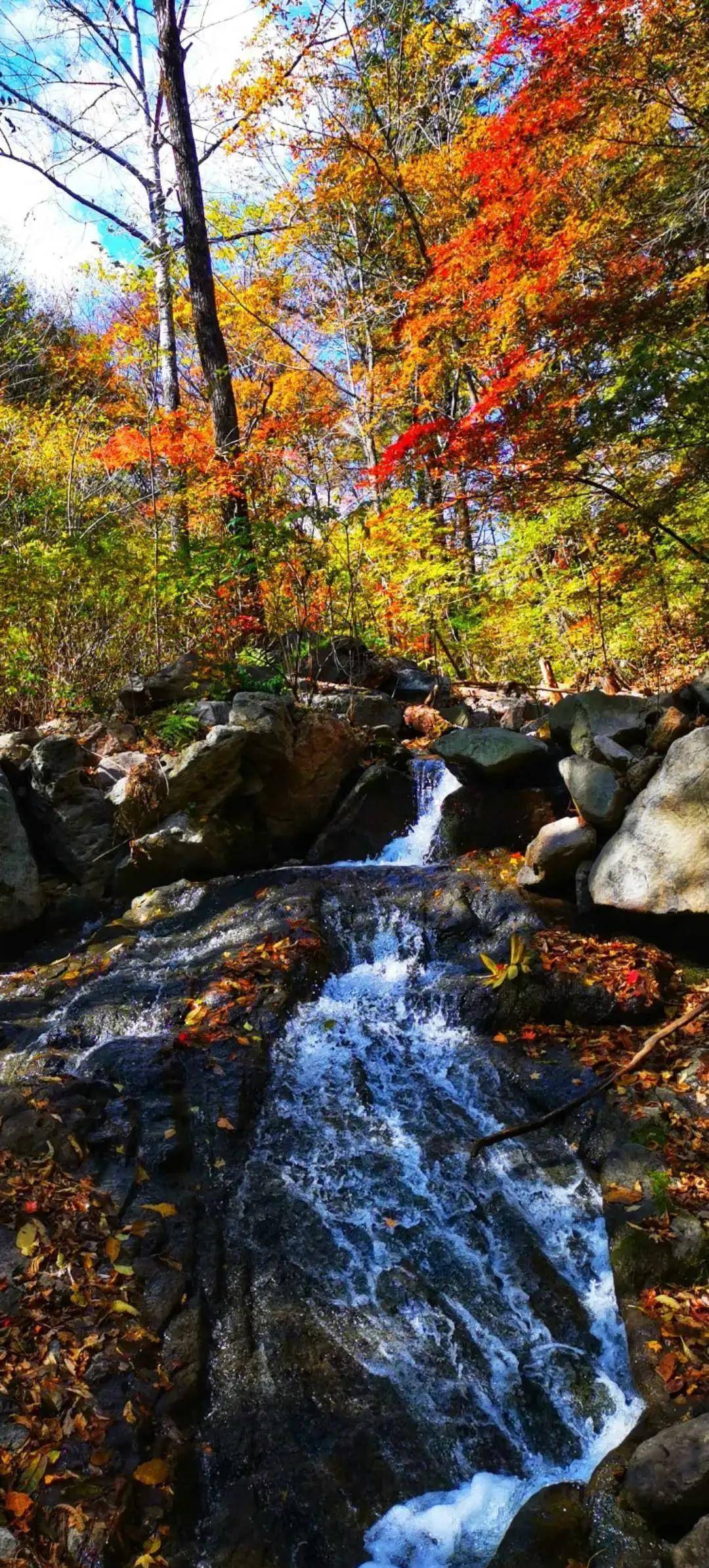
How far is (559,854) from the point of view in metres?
6.15

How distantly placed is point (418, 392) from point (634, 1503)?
53.2 ft

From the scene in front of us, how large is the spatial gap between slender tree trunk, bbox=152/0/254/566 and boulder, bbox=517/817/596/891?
20.6ft

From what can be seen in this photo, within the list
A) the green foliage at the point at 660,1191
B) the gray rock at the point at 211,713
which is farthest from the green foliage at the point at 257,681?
the green foliage at the point at 660,1191

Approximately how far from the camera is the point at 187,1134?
409cm

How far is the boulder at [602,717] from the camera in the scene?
21.7 ft

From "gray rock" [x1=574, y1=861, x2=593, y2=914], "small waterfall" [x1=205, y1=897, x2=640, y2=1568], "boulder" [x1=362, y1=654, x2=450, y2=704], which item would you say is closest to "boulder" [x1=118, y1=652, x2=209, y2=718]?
"boulder" [x1=362, y1=654, x2=450, y2=704]

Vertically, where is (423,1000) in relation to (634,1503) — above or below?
above

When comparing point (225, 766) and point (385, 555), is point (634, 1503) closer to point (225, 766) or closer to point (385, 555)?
point (225, 766)

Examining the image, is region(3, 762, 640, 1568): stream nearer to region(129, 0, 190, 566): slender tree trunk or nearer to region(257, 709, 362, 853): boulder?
region(257, 709, 362, 853): boulder

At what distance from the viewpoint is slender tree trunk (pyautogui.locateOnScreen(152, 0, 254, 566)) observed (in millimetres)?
9406

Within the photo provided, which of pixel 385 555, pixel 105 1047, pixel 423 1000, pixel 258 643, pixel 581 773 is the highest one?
pixel 385 555

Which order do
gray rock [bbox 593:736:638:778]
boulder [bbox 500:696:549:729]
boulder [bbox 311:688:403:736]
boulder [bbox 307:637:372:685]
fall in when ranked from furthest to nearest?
boulder [bbox 307:637:372:685], boulder [bbox 500:696:549:729], boulder [bbox 311:688:403:736], gray rock [bbox 593:736:638:778]

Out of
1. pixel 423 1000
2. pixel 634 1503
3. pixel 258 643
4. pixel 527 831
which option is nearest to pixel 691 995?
pixel 423 1000

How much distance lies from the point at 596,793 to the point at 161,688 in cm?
464
